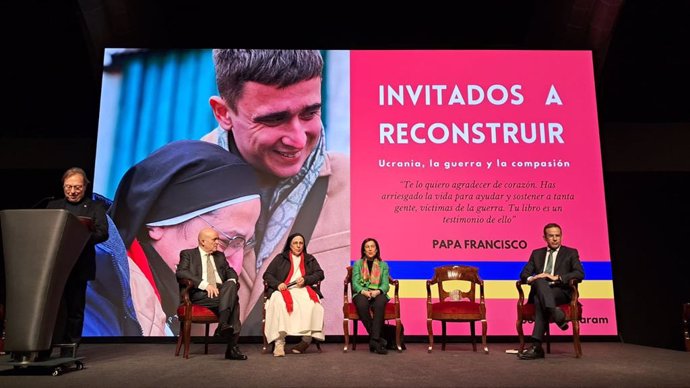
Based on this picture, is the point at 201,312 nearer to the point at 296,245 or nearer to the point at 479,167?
the point at 296,245

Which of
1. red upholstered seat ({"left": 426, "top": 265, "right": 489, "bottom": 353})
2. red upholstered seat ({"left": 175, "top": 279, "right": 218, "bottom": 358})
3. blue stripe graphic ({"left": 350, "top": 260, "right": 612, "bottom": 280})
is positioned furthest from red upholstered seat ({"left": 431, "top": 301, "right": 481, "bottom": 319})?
red upholstered seat ({"left": 175, "top": 279, "right": 218, "bottom": 358})

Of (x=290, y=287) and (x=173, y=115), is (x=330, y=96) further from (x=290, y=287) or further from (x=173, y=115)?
(x=290, y=287)

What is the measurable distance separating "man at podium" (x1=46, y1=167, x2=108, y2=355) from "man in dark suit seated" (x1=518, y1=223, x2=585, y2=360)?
2966 mm

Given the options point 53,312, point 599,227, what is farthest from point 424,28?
point 53,312

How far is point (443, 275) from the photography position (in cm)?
472

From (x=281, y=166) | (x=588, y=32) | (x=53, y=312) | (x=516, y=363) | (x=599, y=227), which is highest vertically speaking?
(x=588, y=32)

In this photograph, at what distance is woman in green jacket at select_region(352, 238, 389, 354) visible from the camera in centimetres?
429

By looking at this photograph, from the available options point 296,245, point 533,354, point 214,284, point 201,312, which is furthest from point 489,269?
point 201,312

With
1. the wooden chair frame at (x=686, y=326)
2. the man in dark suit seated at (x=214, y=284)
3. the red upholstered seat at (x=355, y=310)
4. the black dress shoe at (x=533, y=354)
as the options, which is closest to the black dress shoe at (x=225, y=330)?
the man in dark suit seated at (x=214, y=284)

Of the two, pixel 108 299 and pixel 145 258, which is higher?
pixel 145 258

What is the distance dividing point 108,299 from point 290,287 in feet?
6.52

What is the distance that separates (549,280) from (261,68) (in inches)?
135

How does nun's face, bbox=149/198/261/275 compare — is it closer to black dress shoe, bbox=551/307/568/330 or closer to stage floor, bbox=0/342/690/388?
stage floor, bbox=0/342/690/388

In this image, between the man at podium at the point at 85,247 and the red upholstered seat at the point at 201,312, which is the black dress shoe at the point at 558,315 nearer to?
the red upholstered seat at the point at 201,312
